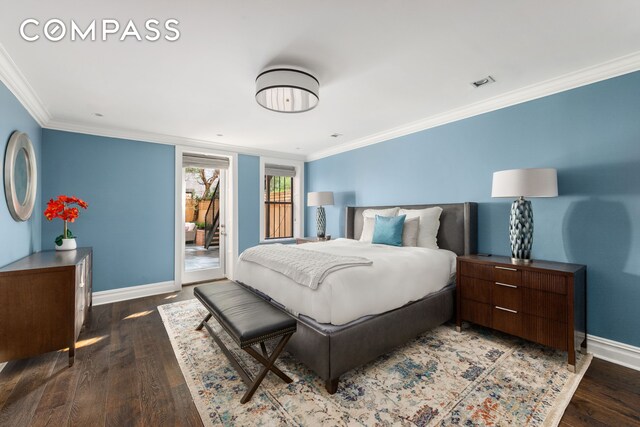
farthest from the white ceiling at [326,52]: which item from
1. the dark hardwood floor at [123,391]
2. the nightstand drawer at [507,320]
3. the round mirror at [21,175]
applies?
the dark hardwood floor at [123,391]

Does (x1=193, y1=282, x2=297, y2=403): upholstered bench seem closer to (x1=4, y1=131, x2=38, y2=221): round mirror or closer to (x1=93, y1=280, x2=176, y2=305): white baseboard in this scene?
(x1=4, y1=131, x2=38, y2=221): round mirror

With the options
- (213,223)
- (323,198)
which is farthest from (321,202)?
(213,223)

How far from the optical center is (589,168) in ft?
8.13

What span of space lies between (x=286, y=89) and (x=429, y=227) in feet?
7.46

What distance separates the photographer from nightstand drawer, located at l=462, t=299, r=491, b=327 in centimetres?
265

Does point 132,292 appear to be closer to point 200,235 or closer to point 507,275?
point 200,235

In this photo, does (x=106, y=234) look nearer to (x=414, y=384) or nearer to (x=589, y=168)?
(x=414, y=384)

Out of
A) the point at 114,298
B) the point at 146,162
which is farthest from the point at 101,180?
the point at 114,298

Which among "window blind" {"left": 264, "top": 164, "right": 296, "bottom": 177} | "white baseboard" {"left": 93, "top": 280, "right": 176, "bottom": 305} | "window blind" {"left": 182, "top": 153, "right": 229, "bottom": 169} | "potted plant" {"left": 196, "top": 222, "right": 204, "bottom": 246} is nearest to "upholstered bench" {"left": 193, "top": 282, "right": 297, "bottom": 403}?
"white baseboard" {"left": 93, "top": 280, "right": 176, "bottom": 305}

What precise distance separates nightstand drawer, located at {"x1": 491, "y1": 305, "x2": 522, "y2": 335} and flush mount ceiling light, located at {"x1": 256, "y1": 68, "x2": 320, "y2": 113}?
255 cm

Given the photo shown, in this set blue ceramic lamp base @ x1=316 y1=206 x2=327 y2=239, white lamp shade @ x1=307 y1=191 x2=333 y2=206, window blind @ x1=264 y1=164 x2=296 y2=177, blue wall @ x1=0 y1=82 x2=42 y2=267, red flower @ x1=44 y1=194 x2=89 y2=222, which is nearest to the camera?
blue wall @ x1=0 y1=82 x2=42 y2=267

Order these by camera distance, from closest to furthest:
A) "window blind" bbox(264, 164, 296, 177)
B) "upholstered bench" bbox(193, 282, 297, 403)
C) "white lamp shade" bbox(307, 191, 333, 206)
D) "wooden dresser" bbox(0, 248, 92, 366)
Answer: "upholstered bench" bbox(193, 282, 297, 403), "wooden dresser" bbox(0, 248, 92, 366), "white lamp shade" bbox(307, 191, 333, 206), "window blind" bbox(264, 164, 296, 177)

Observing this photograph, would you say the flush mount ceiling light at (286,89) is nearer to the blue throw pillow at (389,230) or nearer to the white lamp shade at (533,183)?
the blue throw pillow at (389,230)

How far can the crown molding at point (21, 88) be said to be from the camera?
2.22m
